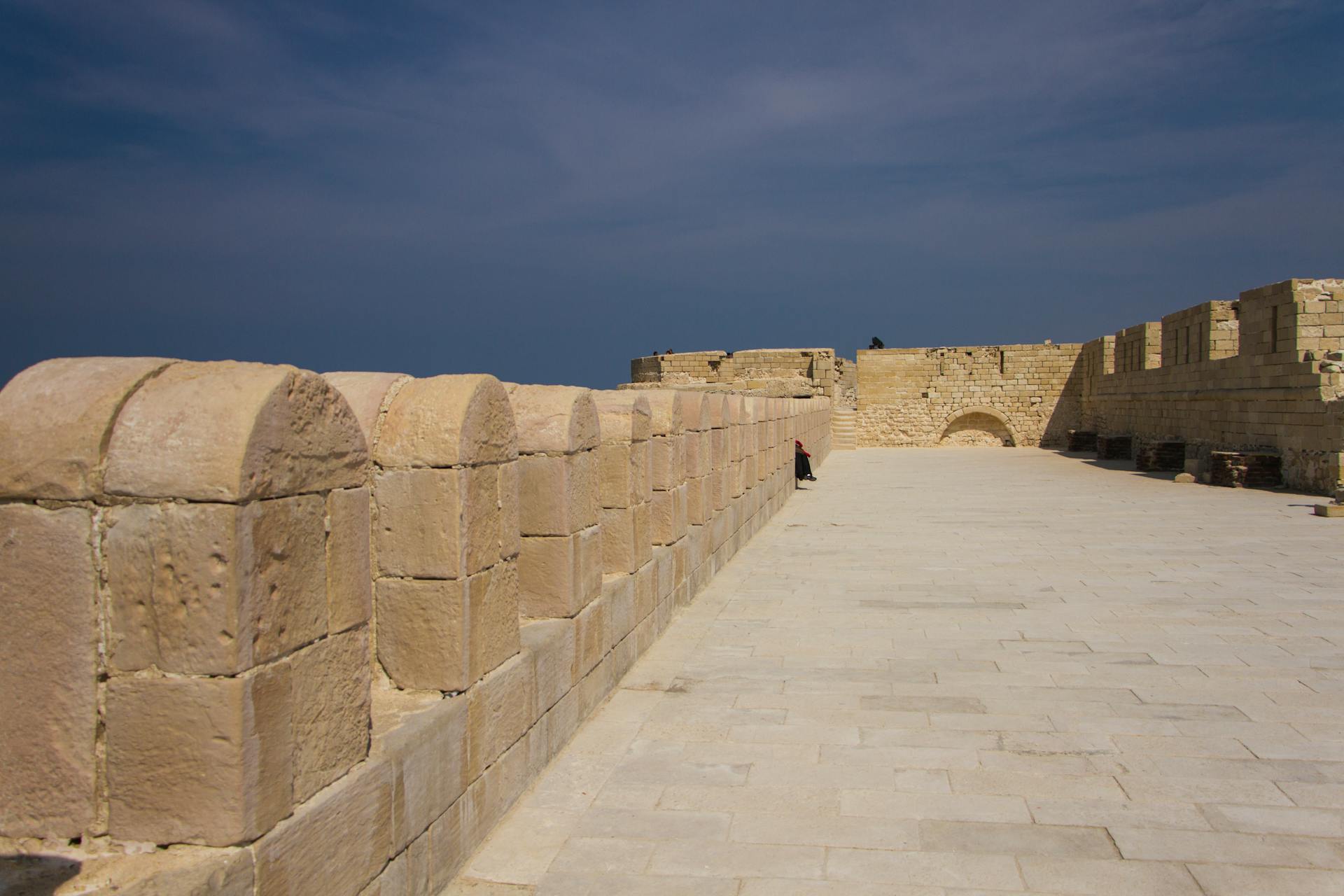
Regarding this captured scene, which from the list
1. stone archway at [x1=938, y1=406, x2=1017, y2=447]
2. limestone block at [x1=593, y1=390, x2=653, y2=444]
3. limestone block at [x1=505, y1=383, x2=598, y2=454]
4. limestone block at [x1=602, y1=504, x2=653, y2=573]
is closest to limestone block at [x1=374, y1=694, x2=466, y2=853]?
limestone block at [x1=505, y1=383, x2=598, y2=454]

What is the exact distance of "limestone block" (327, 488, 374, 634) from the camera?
2.36m

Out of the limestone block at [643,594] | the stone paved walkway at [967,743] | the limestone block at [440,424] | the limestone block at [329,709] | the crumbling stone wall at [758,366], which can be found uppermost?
the crumbling stone wall at [758,366]

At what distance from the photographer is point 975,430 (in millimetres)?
30281

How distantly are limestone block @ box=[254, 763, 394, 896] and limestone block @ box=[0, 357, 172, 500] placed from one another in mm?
840

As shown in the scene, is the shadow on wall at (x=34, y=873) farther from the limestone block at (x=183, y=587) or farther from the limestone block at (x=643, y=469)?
the limestone block at (x=643, y=469)

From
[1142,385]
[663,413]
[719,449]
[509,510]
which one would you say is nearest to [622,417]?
[663,413]

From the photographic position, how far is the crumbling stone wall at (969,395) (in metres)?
29.3

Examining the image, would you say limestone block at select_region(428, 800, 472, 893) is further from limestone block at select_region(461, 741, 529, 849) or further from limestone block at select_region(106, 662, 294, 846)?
limestone block at select_region(106, 662, 294, 846)

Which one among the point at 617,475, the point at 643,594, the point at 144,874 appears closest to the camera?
the point at 144,874

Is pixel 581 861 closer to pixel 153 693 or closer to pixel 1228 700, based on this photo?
pixel 153 693

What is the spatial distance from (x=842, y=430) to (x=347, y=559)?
2596 cm

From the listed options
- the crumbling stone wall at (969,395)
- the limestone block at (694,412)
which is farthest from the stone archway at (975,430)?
the limestone block at (694,412)

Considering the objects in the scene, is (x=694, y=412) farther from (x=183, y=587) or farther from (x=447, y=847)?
(x=183, y=587)

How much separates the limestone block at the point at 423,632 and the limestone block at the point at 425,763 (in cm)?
10
